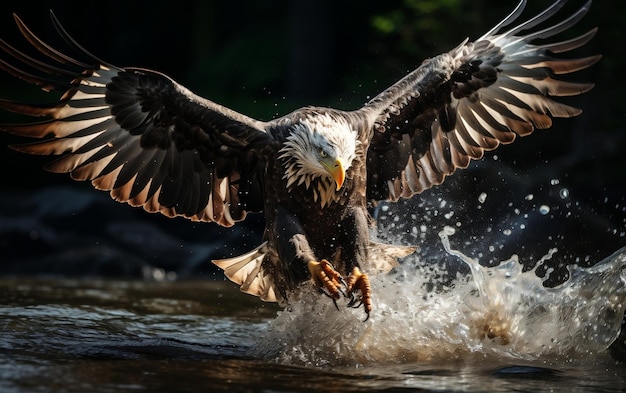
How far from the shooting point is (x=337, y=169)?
5.25 meters

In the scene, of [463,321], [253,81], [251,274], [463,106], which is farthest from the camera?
[253,81]

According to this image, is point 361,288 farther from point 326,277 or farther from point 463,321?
point 463,321

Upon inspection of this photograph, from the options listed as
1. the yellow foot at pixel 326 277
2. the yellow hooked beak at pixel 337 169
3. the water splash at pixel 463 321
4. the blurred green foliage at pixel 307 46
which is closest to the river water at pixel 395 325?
the water splash at pixel 463 321

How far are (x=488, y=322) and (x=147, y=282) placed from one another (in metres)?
4.32

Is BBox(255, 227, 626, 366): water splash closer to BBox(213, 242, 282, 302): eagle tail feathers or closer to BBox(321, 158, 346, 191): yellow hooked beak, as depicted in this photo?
BBox(213, 242, 282, 302): eagle tail feathers

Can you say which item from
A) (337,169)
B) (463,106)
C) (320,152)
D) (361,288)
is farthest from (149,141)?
(463,106)

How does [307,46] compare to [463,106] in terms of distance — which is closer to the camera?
[463,106]

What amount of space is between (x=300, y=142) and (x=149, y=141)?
99 cm

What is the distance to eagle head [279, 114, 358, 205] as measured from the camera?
5.29 metres

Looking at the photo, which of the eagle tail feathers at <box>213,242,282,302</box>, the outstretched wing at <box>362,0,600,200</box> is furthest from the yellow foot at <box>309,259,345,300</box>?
the outstretched wing at <box>362,0,600,200</box>

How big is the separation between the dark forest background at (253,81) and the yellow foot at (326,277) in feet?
10.7

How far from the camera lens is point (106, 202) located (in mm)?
11797

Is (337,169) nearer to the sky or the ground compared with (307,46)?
nearer to the ground

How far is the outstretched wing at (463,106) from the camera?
6008mm
